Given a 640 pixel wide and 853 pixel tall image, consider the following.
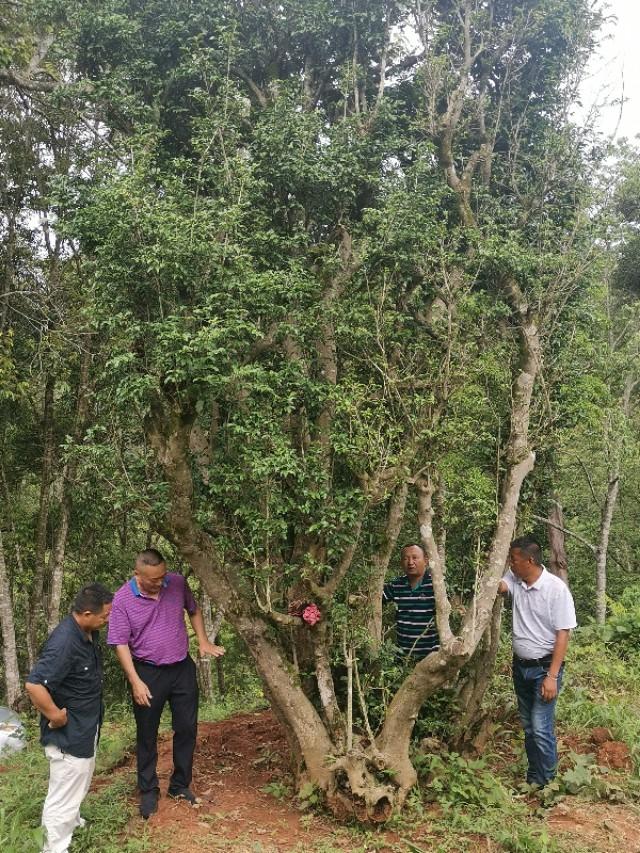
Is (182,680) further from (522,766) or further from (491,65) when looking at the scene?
(491,65)

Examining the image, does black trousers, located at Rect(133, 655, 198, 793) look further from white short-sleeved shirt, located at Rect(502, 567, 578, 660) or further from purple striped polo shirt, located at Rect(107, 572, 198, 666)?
white short-sleeved shirt, located at Rect(502, 567, 578, 660)

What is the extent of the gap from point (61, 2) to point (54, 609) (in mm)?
7849

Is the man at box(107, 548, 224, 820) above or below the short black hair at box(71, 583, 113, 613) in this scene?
below

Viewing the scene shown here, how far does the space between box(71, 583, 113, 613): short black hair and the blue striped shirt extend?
253cm

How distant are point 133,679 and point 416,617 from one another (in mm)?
2334

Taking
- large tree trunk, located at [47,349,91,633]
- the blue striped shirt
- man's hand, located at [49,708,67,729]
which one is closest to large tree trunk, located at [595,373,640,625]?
the blue striped shirt

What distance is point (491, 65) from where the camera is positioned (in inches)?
289

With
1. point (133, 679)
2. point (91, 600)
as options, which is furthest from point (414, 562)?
point (91, 600)

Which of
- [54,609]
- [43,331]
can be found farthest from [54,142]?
[54,609]

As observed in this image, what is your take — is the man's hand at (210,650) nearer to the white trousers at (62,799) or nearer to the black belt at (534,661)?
the white trousers at (62,799)

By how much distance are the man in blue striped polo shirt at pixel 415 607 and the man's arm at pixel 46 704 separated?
2728mm

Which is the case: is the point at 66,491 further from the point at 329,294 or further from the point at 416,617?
the point at 416,617

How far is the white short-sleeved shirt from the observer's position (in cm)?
489

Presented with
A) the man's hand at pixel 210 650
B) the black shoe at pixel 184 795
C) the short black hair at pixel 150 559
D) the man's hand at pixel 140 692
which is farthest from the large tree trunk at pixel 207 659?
the short black hair at pixel 150 559
